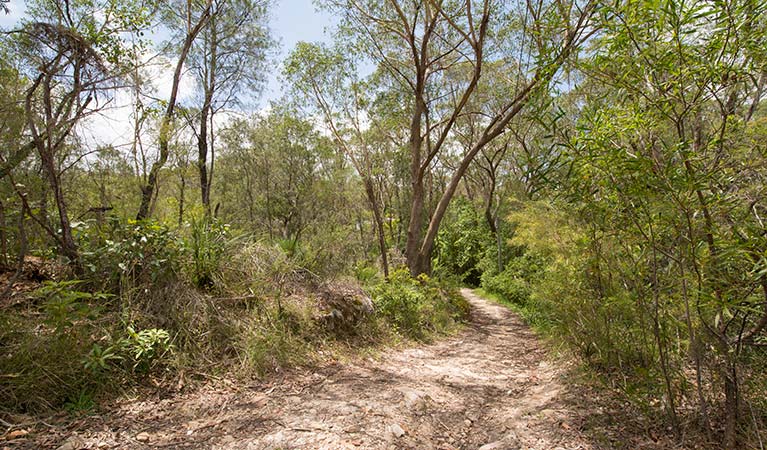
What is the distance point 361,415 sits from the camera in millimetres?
2959

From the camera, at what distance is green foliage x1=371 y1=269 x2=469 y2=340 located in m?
6.44

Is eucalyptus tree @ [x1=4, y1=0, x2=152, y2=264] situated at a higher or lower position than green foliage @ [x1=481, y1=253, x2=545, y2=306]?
higher

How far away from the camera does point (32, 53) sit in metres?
3.92

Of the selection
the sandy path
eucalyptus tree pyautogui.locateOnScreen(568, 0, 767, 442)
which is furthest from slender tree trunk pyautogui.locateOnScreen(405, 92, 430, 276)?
eucalyptus tree pyautogui.locateOnScreen(568, 0, 767, 442)

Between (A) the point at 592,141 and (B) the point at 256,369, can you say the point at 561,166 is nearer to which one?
(A) the point at 592,141

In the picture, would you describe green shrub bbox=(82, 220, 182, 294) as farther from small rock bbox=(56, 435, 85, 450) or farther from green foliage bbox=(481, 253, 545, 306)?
green foliage bbox=(481, 253, 545, 306)

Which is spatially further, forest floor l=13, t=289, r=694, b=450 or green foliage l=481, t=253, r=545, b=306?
green foliage l=481, t=253, r=545, b=306

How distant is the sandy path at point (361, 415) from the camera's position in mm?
2494

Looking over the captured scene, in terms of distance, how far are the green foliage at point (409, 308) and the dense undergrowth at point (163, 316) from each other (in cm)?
67

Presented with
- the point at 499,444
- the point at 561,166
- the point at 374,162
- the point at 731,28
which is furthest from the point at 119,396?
the point at 374,162

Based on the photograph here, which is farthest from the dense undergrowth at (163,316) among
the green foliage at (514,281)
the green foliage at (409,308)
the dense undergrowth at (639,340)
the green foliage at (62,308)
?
the green foliage at (514,281)

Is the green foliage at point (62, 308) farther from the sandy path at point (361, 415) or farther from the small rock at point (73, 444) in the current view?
the small rock at point (73, 444)

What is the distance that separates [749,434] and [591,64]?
2447 mm


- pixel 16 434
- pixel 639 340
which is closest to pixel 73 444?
pixel 16 434
